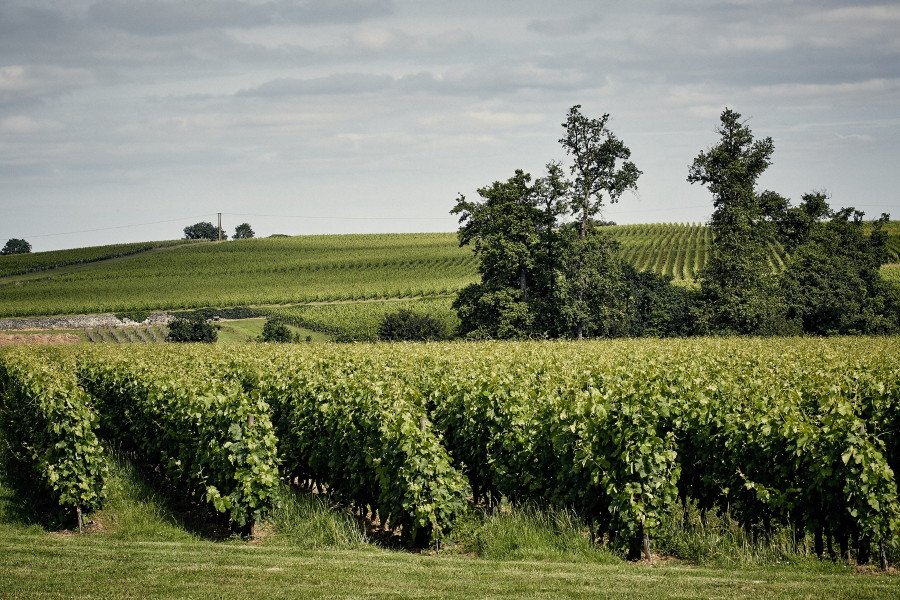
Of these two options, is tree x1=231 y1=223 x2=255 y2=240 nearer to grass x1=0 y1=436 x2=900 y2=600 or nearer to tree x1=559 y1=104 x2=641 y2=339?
tree x1=559 y1=104 x2=641 y2=339

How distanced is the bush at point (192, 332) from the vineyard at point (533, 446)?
44545mm

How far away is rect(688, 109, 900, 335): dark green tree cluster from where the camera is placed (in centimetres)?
5600

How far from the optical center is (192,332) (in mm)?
66250

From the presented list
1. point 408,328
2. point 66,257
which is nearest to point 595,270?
point 408,328

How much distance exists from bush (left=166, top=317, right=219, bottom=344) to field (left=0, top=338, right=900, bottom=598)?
45.8 meters

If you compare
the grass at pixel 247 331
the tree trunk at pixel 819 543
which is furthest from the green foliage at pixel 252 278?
the tree trunk at pixel 819 543

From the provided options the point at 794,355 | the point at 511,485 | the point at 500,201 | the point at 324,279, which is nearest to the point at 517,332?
the point at 500,201

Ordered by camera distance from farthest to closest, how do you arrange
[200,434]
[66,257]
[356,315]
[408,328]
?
[66,257] → [356,315] → [408,328] → [200,434]

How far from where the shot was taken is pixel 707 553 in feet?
42.8

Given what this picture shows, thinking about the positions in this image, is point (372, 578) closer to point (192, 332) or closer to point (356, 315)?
point (192, 332)

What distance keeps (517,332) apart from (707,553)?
135 ft

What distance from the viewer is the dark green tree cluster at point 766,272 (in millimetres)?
56000

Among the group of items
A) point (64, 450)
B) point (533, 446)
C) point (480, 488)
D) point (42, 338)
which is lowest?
point (480, 488)

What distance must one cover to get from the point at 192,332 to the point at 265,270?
48.3 metres
